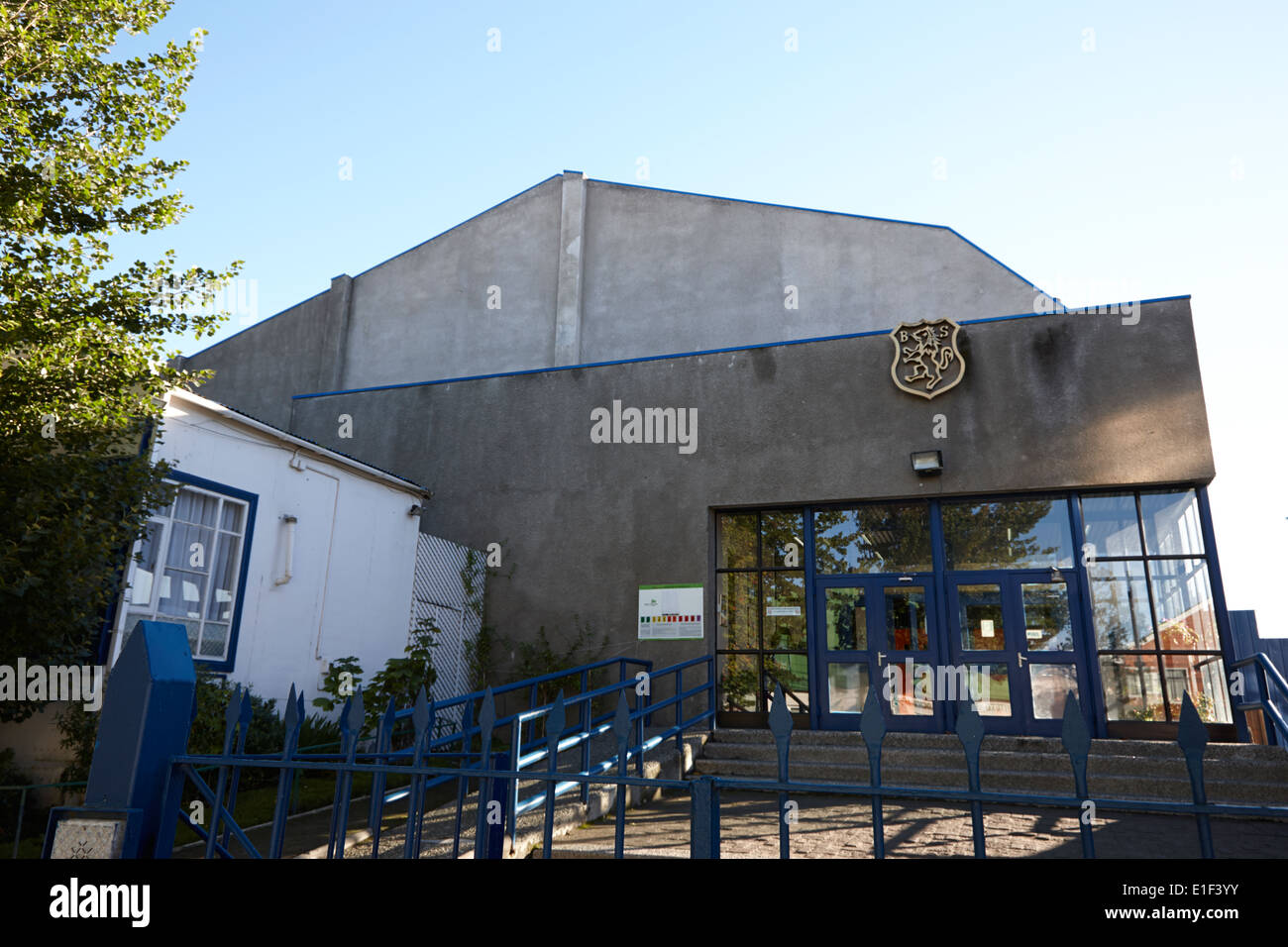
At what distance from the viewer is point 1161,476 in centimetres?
975

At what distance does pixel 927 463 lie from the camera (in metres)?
10.5

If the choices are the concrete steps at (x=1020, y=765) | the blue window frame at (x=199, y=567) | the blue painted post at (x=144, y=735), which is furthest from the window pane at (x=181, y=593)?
the blue painted post at (x=144, y=735)

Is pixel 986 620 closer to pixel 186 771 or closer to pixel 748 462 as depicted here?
pixel 748 462

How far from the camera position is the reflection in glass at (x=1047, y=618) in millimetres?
9875

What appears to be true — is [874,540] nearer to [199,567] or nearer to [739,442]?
[739,442]

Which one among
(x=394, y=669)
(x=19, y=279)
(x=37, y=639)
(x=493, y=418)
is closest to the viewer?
(x=37, y=639)

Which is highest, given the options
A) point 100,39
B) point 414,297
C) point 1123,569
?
point 414,297
